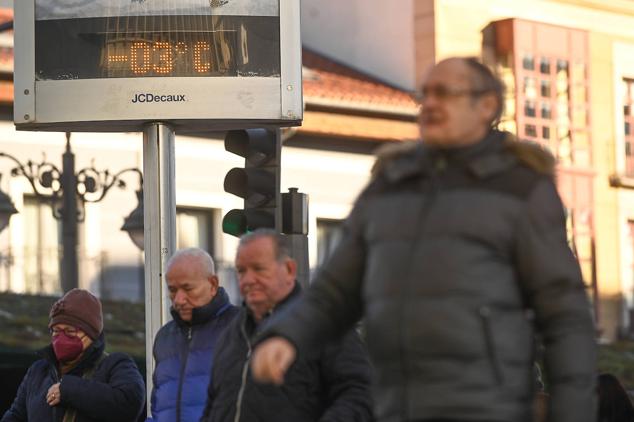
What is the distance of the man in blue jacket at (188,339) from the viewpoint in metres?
8.24

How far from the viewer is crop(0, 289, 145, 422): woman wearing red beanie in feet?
30.2

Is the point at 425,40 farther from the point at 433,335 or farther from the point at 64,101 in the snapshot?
the point at 433,335

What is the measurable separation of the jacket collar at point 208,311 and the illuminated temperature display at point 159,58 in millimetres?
2104

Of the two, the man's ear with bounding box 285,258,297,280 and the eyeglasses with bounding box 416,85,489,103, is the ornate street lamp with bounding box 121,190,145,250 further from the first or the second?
the eyeglasses with bounding box 416,85,489,103

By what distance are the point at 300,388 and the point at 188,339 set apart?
4.24 ft

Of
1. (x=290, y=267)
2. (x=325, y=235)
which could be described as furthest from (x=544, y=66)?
(x=290, y=267)

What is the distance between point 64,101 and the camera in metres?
10.1

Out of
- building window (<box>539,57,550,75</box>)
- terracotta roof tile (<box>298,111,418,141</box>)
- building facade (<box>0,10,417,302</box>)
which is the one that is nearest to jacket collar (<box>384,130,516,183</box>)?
building facade (<box>0,10,417,302</box>)

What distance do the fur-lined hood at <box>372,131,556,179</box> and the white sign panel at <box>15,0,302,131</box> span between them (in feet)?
15.0

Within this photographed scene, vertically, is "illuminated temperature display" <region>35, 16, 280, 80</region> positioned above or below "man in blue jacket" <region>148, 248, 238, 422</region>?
above

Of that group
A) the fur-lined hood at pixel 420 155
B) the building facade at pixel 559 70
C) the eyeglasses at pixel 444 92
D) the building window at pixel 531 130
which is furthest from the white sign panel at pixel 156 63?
the building window at pixel 531 130

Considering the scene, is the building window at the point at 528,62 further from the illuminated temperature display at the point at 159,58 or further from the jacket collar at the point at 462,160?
the jacket collar at the point at 462,160

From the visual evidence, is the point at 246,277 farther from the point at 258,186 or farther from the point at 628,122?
the point at 628,122

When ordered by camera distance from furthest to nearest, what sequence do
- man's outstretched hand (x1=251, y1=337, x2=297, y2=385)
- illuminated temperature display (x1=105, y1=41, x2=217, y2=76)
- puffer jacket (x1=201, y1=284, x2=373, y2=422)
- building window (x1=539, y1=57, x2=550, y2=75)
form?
building window (x1=539, y1=57, x2=550, y2=75) → illuminated temperature display (x1=105, y1=41, x2=217, y2=76) → puffer jacket (x1=201, y1=284, x2=373, y2=422) → man's outstretched hand (x1=251, y1=337, x2=297, y2=385)
